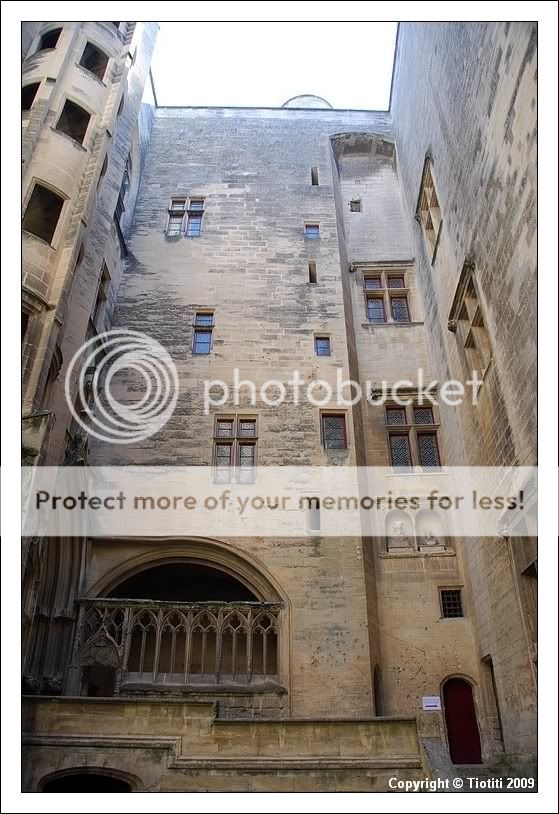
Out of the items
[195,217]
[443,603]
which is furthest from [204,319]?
[443,603]

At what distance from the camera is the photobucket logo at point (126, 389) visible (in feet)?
39.3

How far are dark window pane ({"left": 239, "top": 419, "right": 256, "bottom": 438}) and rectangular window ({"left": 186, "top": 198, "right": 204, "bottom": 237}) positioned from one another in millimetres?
5626

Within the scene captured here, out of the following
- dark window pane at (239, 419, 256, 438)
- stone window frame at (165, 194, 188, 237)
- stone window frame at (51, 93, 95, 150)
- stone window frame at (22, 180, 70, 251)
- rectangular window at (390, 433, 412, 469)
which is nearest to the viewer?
stone window frame at (22, 180, 70, 251)

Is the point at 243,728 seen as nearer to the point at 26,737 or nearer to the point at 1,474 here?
the point at 26,737

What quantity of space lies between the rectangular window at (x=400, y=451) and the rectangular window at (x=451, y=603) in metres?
2.58

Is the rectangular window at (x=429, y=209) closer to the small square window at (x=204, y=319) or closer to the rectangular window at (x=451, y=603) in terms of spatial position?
the small square window at (x=204, y=319)

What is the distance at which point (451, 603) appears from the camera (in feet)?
36.3

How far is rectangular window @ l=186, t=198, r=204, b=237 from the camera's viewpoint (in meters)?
15.6

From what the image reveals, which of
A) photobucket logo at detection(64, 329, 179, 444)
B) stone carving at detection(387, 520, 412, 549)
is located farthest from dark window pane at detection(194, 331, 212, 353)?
stone carving at detection(387, 520, 412, 549)

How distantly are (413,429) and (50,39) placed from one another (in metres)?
10.8

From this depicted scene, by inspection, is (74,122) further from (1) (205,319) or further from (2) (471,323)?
(2) (471,323)

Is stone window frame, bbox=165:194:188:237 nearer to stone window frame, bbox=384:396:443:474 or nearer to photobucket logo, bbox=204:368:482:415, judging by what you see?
photobucket logo, bbox=204:368:482:415

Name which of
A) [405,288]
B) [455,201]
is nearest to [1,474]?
[455,201]

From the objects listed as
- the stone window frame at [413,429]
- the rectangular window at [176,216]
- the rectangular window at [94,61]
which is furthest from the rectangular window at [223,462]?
the rectangular window at [94,61]
